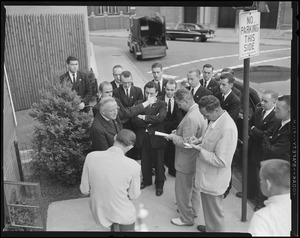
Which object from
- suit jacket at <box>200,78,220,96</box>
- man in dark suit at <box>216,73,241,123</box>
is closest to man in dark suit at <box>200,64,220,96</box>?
suit jacket at <box>200,78,220,96</box>

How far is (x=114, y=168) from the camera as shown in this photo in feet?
9.23

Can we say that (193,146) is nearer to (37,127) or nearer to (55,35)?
(37,127)

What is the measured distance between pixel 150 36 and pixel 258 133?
46.4 feet

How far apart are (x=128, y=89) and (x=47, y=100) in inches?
49.7

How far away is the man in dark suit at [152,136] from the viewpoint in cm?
450

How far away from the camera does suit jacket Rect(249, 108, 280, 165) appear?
151 inches

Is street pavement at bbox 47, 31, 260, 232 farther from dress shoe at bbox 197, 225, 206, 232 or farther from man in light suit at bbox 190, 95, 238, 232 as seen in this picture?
man in light suit at bbox 190, 95, 238, 232

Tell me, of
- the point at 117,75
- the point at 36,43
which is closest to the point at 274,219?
the point at 117,75

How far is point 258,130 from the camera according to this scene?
3.91m

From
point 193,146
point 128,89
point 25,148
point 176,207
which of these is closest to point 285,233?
point 193,146

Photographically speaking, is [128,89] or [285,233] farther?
[128,89]

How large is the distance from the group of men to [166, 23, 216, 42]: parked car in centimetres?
1771

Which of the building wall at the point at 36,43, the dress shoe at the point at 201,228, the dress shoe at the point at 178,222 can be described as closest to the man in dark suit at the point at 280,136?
the dress shoe at the point at 201,228

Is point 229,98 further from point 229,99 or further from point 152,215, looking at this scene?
point 152,215
